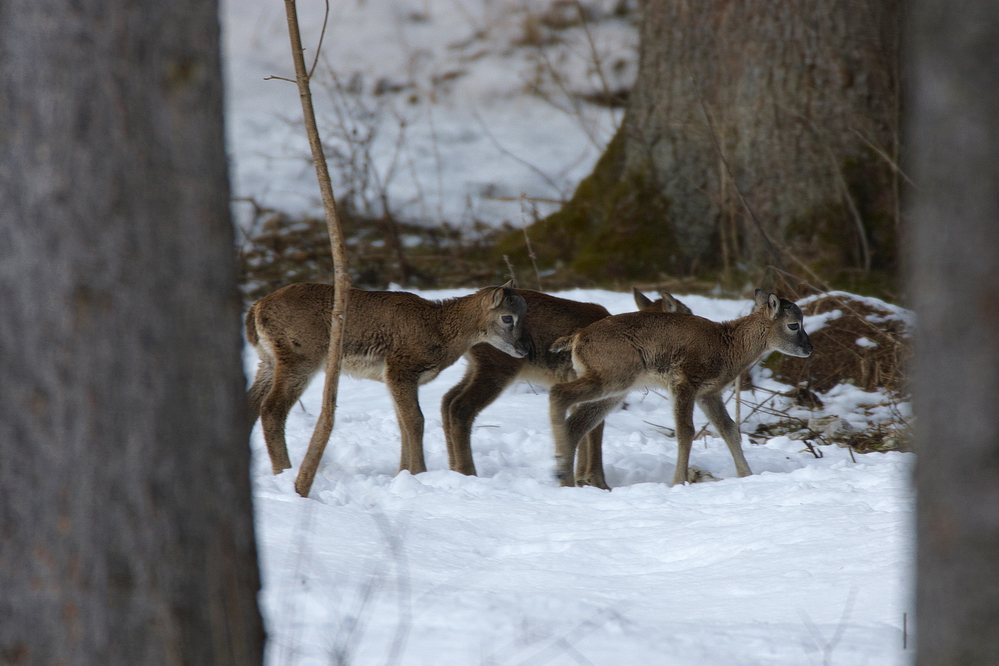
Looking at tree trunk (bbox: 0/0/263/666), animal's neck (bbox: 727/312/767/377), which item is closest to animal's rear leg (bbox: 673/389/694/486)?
animal's neck (bbox: 727/312/767/377)

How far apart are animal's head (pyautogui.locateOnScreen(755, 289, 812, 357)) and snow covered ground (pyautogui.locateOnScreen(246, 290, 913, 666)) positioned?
32.0 inches

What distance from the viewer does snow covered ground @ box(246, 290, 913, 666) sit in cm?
346

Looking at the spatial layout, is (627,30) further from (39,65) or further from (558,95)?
(39,65)

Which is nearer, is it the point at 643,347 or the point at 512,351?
the point at 643,347

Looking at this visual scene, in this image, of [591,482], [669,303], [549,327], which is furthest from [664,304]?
[591,482]

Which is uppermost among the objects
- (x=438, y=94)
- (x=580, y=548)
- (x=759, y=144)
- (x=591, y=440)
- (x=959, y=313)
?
(x=438, y=94)

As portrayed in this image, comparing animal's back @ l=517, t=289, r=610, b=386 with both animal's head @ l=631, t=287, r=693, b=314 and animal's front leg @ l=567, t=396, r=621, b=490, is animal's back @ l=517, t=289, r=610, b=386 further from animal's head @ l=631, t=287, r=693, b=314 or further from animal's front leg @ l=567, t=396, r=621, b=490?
animal's front leg @ l=567, t=396, r=621, b=490

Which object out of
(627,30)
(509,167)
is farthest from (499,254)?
(627,30)

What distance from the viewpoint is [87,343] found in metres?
2.38

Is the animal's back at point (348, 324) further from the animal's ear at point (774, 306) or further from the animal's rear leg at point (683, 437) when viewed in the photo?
the animal's ear at point (774, 306)

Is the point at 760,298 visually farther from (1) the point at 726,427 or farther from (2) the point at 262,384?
(2) the point at 262,384

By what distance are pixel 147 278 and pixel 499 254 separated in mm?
12530

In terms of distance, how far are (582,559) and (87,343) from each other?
323cm

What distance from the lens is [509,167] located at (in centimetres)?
1919
